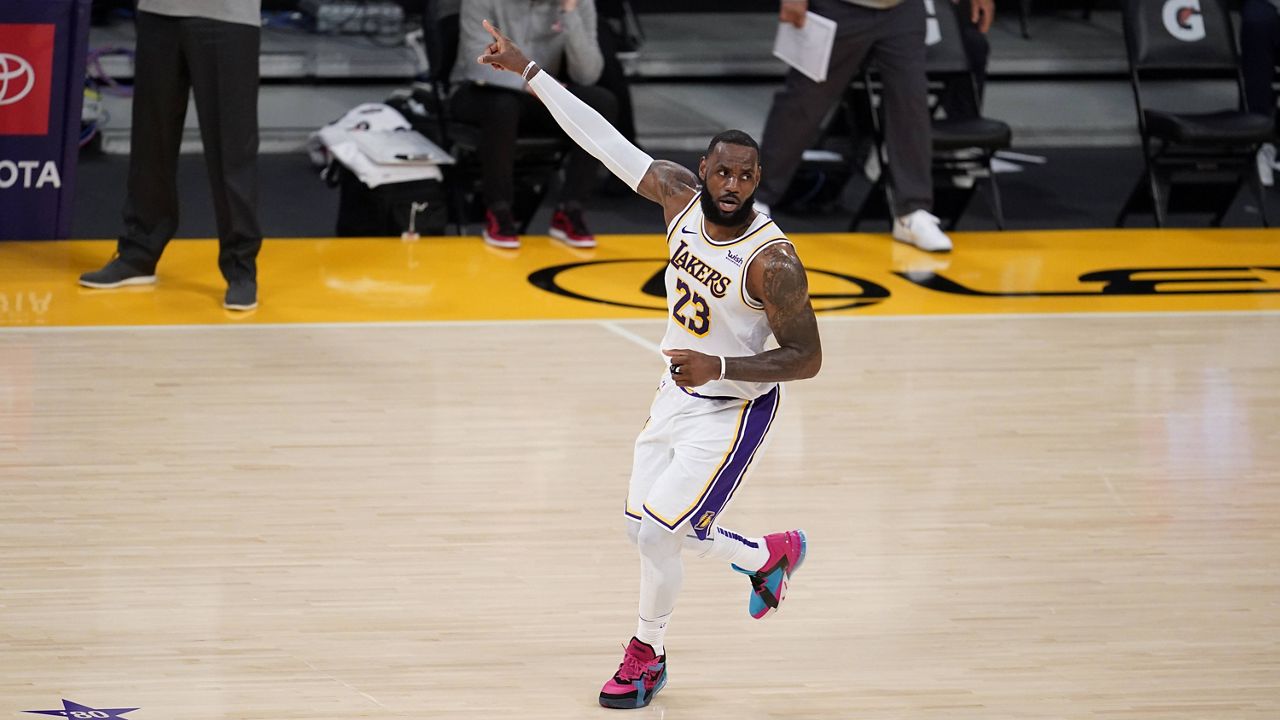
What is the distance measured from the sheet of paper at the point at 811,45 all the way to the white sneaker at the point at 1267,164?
3090mm

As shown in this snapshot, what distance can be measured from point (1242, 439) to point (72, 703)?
389cm

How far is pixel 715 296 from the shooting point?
3.50 meters

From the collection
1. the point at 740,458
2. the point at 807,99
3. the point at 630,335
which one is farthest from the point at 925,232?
the point at 740,458

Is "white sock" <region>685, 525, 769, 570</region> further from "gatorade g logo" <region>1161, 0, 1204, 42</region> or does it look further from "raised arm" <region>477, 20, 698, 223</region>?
"gatorade g logo" <region>1161, 0, 1204, 42</region>

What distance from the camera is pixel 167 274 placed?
23.3 feet

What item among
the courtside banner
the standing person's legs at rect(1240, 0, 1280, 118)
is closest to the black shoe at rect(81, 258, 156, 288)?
the courtside banner

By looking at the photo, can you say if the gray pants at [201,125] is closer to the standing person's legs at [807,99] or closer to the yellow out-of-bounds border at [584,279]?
the yellow out-of-bounds border at [584,279]

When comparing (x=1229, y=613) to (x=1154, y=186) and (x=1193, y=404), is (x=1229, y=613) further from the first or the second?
(x=1154, y=186)

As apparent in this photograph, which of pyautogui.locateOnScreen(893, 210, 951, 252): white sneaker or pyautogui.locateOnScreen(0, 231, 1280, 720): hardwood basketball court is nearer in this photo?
pyautogui.locateOnScreen(0, 231, 1280, 720): hardwood basketball court

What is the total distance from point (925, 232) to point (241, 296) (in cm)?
330

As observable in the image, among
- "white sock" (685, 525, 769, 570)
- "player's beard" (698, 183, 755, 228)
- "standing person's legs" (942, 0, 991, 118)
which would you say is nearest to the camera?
"player's beard" (698, 183, 755, 228)

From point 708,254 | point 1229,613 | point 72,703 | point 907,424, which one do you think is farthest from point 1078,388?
point 72,703

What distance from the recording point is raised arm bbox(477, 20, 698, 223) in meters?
3.82

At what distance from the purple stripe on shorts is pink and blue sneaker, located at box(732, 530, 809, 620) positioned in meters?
0.25
